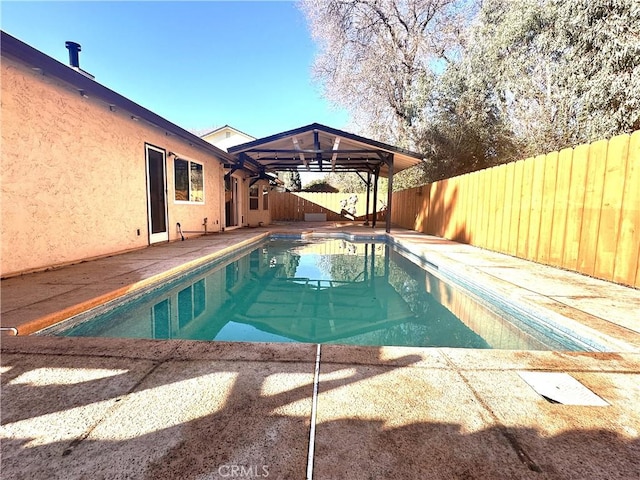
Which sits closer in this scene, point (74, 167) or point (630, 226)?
point (630, 226)

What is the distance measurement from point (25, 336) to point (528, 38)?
41.2 ft

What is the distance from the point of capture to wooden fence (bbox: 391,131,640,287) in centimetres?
341

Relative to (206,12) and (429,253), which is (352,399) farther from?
(206,12)

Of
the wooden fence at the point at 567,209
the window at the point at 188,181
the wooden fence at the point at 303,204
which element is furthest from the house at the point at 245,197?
the wooden fence at the point at 567,209

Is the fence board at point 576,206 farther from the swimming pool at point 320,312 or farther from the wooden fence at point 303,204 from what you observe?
the wooden fence at point 303,204

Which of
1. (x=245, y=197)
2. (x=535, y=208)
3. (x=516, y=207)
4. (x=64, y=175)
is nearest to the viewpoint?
(x=64, y=175)

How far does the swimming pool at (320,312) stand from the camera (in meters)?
2.82

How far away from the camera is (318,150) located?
8969mm

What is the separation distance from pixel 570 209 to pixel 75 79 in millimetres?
6806

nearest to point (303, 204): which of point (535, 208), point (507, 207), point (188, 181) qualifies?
point (188, 181)

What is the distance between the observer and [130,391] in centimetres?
148

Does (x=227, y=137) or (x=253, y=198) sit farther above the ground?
(x=227, y=137)

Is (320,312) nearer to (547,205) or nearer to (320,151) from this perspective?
(547,205)

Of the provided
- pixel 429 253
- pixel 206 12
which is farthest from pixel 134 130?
pixel 206 12
